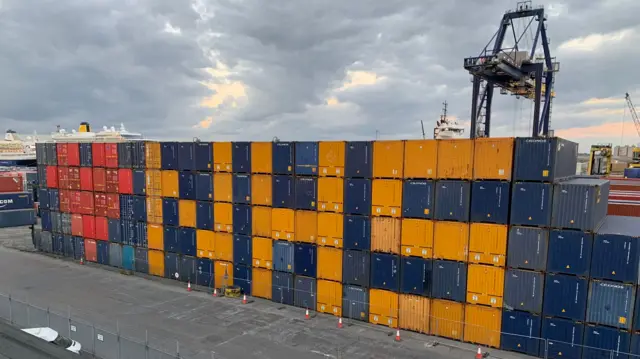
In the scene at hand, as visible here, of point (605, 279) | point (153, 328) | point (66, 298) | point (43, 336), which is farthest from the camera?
point (66, 298)

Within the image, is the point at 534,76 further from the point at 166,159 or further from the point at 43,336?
the point at 43,336

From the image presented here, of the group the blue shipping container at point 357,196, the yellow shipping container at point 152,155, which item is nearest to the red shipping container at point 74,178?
the yellow shipping container at point 152,155

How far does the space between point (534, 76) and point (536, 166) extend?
3377 cm

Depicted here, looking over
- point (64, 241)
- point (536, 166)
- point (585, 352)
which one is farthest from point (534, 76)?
point (64, 241)

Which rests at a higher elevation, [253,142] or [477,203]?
[253,142]

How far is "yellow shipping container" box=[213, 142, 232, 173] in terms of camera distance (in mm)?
28906

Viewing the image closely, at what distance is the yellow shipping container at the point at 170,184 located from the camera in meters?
31.4

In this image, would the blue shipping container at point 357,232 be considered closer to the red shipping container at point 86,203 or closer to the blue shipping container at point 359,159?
the blue shipping container at point 359,159

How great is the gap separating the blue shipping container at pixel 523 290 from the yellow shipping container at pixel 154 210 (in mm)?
27590

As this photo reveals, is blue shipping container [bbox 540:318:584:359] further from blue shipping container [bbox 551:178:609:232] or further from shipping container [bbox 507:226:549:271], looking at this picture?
blue shipping container [bbox 551:178:609:232]

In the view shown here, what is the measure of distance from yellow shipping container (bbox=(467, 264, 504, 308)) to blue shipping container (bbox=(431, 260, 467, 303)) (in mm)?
322

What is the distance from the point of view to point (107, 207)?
117 feet

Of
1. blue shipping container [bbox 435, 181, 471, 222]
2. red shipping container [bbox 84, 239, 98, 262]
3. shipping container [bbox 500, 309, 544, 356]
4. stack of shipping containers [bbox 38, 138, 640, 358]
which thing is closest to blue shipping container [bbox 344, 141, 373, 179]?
stack of shipping containers [bbox 38, 138, 640, 358]

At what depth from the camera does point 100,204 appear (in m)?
36.2
